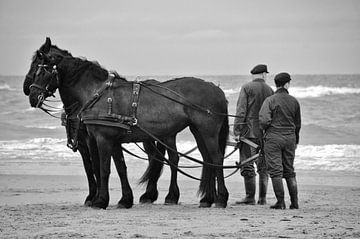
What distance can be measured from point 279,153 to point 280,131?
0.88 feet

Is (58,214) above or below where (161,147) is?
below

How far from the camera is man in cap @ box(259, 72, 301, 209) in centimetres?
975

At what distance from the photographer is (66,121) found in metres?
10.4

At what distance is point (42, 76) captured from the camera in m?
9.98

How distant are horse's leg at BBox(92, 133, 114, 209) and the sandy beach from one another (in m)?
0.18

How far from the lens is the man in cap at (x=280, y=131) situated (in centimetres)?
975

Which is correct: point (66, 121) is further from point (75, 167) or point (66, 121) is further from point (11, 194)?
point (75, 167)

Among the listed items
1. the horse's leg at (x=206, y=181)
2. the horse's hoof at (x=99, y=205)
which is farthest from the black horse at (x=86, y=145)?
the horse's leg at (x=206, y=181)

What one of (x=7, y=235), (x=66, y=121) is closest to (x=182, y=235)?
(x=7, y=235)

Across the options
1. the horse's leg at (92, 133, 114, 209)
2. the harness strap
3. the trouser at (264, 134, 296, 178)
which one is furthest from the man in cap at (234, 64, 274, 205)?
the horse's leg at (92, 133, 114, 209)

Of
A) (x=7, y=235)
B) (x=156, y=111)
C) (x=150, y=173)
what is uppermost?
(x=156, y=111)

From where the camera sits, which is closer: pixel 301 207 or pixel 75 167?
pixel 301 207

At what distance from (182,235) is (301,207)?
2.85 m

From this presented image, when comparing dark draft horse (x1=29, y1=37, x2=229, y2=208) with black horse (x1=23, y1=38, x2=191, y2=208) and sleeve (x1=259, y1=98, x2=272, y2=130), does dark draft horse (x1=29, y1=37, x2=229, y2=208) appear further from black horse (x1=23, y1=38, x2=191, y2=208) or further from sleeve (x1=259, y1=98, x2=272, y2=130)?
sleeve (x1=259, y1=98, x2=272, y2=130)
